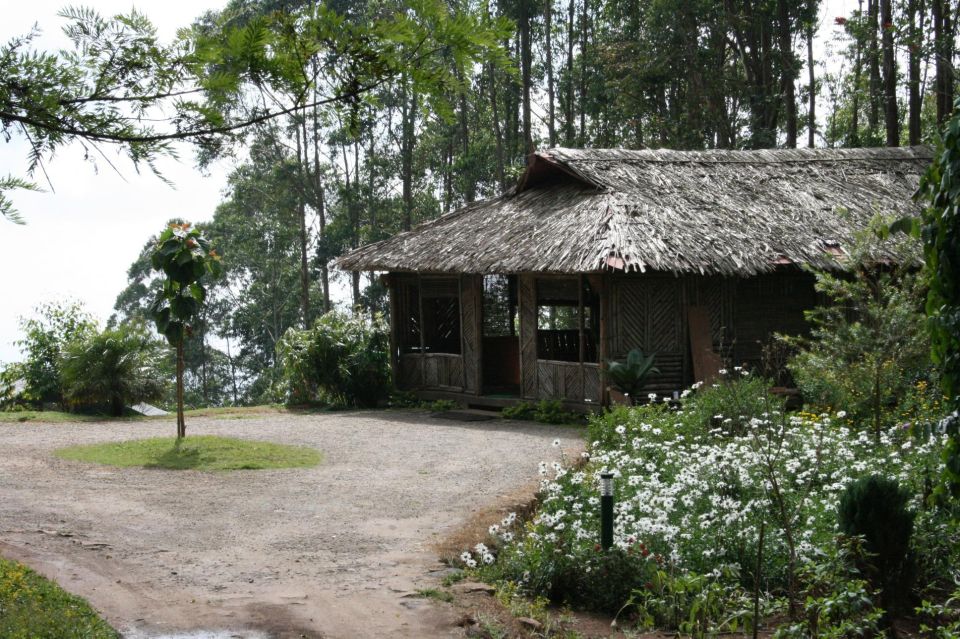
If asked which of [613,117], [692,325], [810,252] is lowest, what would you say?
[692,325]

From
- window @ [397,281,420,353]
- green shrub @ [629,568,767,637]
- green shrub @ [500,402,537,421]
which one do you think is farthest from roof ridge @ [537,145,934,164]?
green shrub @ [629,568,767,637]

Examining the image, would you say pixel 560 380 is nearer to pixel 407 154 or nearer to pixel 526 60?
pixel 526 60

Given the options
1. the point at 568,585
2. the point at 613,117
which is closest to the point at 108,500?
the point at 568,585

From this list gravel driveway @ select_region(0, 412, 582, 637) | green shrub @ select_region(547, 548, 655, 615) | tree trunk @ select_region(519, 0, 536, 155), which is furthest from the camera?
tree trunk @ select_region(519, 0, 536, 155)

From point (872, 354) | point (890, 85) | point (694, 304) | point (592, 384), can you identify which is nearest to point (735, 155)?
point (694, 304)

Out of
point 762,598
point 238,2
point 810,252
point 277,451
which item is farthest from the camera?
point 238,2

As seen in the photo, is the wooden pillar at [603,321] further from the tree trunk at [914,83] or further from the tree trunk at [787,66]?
the tree trunk at [787,66]

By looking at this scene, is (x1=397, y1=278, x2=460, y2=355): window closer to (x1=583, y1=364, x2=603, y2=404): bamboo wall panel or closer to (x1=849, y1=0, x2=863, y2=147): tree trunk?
(x1=583, y1=364, x2=603, y2=404): bamboo wall panel

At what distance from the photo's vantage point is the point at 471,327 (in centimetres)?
1648

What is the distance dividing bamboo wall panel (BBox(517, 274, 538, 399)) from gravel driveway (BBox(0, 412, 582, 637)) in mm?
2123

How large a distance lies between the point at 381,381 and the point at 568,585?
11.7 meters

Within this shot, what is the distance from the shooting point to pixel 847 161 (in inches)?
718

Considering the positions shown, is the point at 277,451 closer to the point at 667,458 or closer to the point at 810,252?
the point at 667,458

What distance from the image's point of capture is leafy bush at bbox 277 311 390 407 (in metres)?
17.4
